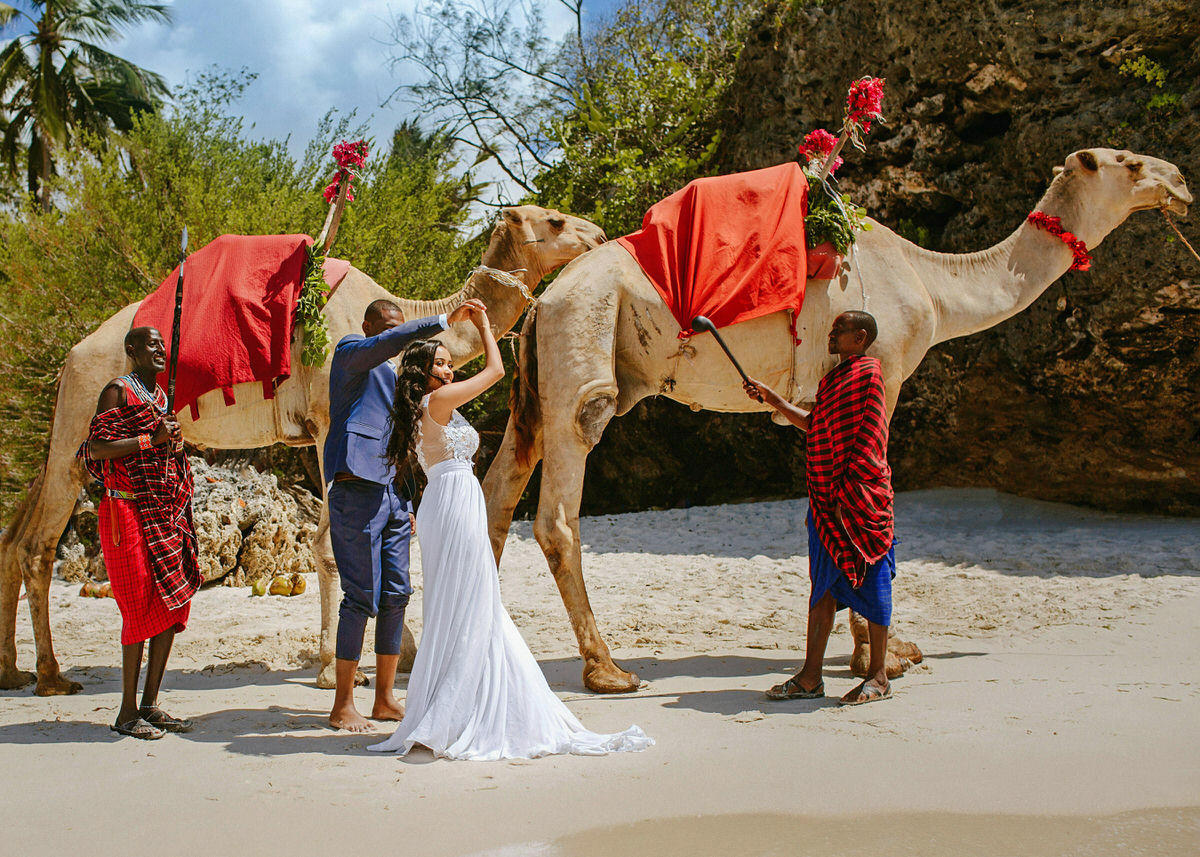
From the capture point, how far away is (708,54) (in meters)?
14.0

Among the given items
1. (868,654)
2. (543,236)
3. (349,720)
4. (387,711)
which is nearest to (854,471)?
(868,654)

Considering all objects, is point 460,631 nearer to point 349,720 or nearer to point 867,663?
point 349,720

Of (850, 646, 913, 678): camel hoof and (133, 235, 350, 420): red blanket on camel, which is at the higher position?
(133, 235, 350, 420): red blanket on camel

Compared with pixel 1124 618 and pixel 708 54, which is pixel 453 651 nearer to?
pixel 1124 618

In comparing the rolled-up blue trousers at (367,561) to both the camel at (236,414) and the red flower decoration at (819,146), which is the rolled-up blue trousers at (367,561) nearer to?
the camel at (236,414)

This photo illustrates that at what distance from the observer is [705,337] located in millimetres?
5875

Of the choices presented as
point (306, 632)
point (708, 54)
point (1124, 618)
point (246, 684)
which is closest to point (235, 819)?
point (246, 684)

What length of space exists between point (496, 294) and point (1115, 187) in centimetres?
413

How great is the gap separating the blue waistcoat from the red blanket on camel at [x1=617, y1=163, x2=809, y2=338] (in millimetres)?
1857

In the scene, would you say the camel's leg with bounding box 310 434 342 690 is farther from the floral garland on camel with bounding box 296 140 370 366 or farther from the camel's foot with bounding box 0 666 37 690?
the camel's foot with bounding box 0 666 37 690

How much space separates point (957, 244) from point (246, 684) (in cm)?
821

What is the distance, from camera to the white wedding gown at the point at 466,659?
4.00m

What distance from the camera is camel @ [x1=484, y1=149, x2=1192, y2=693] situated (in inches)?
224

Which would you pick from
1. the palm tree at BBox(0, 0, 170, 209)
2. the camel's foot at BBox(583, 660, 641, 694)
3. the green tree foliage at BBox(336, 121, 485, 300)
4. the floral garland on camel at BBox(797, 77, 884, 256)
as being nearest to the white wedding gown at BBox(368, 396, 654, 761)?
the camel's foot at BBox(583, 660, 641, 694)
